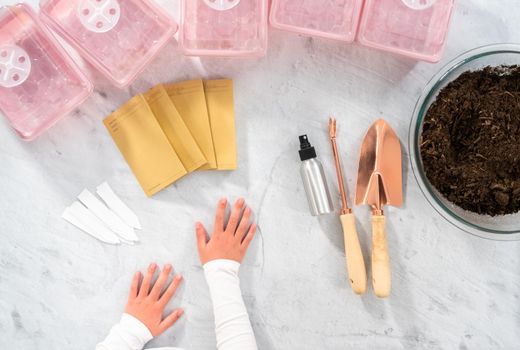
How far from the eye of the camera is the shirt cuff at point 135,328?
926mm

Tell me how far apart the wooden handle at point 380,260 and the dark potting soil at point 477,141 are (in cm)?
12

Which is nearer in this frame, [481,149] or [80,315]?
[481,149]

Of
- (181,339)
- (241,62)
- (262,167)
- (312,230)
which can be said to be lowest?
(181,339)

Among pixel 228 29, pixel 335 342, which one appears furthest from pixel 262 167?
pixel 335 342

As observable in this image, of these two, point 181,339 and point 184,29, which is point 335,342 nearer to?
point 181,339

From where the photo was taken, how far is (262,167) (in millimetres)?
946

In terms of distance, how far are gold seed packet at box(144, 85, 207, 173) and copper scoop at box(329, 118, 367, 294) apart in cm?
24

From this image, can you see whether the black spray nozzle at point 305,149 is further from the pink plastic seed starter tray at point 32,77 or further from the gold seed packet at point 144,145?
the pink plastic seed starter tray at point 32,77

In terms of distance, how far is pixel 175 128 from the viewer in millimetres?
930

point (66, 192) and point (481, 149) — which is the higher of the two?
point (481, 149)

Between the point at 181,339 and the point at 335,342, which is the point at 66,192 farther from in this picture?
the point at 335,342

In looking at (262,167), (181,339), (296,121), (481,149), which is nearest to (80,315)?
(181,339)

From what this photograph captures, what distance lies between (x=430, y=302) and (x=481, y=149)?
31 centimetres

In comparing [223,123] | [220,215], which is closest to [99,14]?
[223,123]
